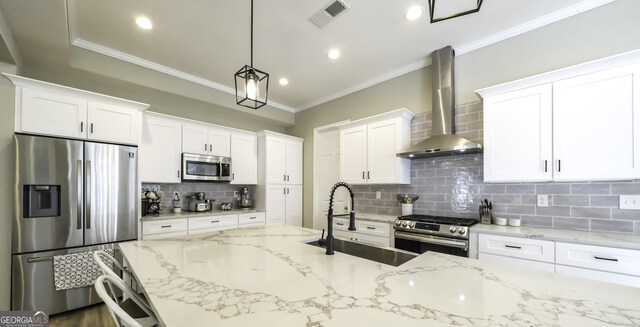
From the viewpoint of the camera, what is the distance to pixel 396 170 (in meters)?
3.12

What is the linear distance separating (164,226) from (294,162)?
222cm

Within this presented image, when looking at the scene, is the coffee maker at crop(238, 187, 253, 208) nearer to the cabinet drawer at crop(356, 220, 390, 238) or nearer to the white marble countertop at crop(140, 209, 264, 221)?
the white marble countertop at crop(140, 209, 264, 221)

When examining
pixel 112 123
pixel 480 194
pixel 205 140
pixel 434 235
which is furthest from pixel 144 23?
pixel 480 194

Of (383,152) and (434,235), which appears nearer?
(434,235)

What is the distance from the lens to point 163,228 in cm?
304

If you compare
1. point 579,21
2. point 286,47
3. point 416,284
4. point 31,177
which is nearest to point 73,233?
point 31,177

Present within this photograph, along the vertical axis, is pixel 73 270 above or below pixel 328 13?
below

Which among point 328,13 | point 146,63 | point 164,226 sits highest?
point 328,13

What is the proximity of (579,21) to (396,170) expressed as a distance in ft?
6.88

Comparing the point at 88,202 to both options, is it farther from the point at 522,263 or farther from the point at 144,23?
the point at 522,263

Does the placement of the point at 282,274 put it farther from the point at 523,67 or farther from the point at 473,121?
the point at 523,67

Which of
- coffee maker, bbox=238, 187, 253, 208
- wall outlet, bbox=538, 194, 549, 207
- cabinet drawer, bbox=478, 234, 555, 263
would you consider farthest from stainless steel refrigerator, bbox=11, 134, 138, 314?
wall outlet, bbox=538, 194, 549, 207

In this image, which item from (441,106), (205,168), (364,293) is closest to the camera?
(364,293)

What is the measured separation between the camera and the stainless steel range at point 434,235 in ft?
7.66
